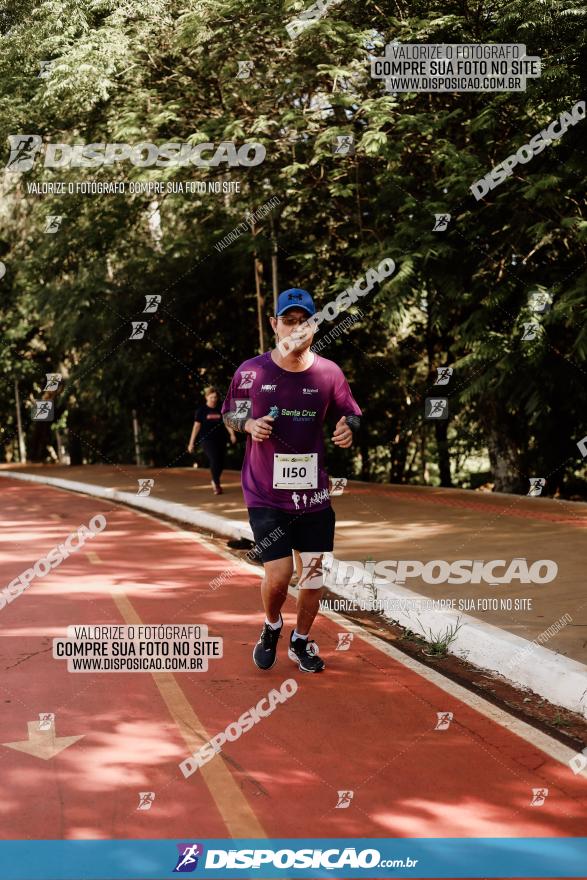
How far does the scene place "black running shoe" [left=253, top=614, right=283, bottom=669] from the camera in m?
6.39

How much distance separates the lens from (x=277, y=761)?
484 cm

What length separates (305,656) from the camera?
21.2 feet

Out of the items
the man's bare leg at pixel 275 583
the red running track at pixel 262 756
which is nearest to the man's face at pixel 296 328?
the man's bare leg at pixel 275 583

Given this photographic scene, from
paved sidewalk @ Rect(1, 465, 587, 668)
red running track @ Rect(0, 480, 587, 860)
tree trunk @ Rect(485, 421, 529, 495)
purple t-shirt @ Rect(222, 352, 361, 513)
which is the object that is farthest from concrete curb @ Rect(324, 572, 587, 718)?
tree trunk @ Rect(485, 421, 529, 495)

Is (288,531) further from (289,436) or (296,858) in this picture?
(296,858)

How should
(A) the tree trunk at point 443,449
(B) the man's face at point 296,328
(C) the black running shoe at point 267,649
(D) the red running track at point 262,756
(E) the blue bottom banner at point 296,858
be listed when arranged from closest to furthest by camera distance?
(E) the blue bottom banner at point 296,858, (D) the red running track at point 262,756, (B) the man's face at point 296,328, (C) the black running shoe at point 267,649, (A) the tree trunk at point 443,449

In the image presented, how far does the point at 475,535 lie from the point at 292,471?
19.2 ft

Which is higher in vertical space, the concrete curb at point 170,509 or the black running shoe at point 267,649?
the black running shoe at point 267,649

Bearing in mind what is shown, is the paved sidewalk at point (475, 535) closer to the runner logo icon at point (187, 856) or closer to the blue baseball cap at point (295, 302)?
the blue baseball cap at point (295, 302)

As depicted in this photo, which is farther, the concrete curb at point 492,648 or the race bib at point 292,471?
the race bib at point 292,471

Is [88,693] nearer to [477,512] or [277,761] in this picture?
[277,761]

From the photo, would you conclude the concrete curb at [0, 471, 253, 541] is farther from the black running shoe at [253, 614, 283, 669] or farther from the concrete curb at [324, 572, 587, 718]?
the black running shoe at [253, 614, 283, 669]

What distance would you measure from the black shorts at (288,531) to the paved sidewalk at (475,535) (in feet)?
5.55

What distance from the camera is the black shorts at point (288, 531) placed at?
19.9ft
